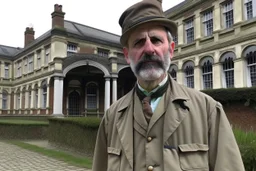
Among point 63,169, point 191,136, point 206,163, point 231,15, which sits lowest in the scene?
point 63,169

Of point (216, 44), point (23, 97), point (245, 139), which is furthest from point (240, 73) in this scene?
point (23, 97)

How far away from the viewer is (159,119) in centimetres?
164

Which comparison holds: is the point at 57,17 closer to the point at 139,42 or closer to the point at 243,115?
the point at 243,115

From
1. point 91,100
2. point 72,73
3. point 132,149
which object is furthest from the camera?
point 91,100

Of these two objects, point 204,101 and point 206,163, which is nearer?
point 206,163

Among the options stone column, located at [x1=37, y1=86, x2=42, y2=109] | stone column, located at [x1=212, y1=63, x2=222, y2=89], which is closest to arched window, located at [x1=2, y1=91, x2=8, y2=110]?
stone column, located at [x1=37, y1=86, x2=42, y2=109]

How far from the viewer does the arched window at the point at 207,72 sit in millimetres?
19609

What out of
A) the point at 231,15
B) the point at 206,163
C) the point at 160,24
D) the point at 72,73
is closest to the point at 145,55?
the point at 160,24

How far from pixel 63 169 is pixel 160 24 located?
7.05 m

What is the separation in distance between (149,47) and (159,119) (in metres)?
0.47

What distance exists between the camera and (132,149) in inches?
65.5

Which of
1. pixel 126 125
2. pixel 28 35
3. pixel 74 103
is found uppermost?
pixel 28 35

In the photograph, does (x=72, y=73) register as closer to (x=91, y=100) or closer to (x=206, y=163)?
(x=91, y=100)

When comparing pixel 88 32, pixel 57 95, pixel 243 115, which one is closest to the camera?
pixel 243 115
